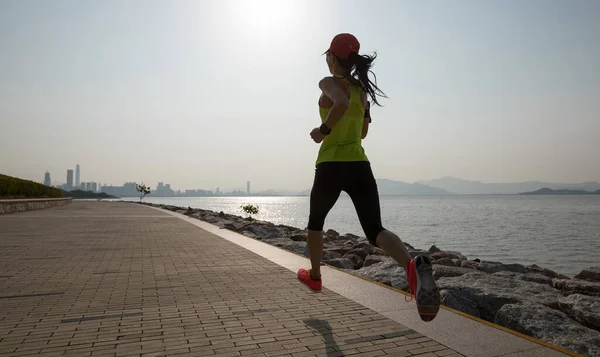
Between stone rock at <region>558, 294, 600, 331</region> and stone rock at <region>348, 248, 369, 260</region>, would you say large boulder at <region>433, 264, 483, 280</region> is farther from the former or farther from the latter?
stone rock at <region>348, 248, 369, 260</region>

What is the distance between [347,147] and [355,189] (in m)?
0.34

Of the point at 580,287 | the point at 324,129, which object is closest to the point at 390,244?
the point at 324,129

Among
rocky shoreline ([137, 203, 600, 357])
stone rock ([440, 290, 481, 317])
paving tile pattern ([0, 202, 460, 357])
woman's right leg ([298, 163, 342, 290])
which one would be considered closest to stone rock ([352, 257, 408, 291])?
rocky shoreline ([137, 203, 600, 357])

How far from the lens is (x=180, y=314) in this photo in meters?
3.44

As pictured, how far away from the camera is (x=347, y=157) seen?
130 inches

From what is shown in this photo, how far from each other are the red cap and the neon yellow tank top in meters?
0.24

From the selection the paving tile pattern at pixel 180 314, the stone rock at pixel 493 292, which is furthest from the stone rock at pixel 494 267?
the paving tile pattern at pixel 180 314

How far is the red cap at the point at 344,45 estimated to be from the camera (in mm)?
3463

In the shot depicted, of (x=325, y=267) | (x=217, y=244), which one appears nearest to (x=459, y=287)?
(x=325, y=267)

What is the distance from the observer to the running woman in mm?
3178

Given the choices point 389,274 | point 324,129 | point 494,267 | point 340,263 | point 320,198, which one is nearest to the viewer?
point 324,129

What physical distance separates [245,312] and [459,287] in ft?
8.32

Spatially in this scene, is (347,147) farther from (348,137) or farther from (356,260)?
(356,260)

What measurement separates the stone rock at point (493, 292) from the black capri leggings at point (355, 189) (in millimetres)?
1757
